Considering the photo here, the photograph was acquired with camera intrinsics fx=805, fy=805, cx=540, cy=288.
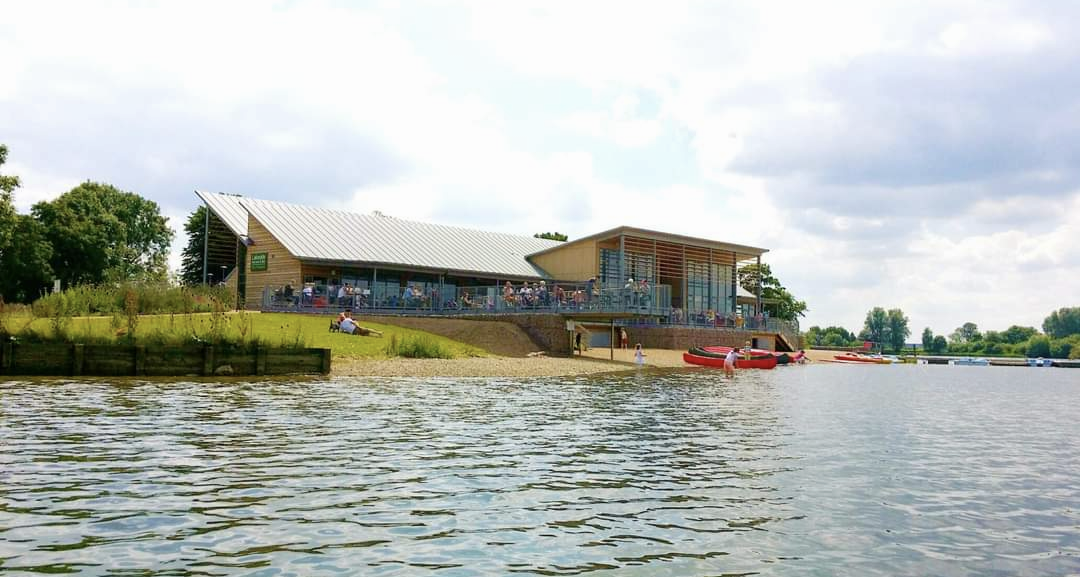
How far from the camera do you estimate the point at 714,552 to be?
6.61 metres

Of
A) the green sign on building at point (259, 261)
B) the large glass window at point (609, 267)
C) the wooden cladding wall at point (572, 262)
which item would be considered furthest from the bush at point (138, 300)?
the large glass window at point (609, 267)

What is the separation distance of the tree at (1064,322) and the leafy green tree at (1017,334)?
21.3 meters

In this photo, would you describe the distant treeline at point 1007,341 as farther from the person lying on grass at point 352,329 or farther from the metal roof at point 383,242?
the person lying on grass at point 352,329

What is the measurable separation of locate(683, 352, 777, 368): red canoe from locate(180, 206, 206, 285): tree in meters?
35.6

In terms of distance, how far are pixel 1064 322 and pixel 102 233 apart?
200 m

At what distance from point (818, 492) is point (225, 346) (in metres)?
19.0

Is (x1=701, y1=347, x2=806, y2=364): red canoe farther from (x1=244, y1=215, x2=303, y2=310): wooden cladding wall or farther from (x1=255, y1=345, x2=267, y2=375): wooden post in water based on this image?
(x1=244, y1=215, x2=303, y2=310): wooden cladding wall

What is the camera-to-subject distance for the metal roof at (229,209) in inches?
1890

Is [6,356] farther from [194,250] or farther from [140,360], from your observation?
[194,250]

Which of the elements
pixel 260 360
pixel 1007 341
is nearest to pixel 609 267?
pixel 260 360

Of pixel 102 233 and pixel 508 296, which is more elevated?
pixel 102 233

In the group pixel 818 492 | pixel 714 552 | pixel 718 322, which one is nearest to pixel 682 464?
pixel 818 492

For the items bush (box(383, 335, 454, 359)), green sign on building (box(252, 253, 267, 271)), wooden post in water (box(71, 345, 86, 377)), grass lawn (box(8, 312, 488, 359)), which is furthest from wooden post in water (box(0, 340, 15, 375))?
green sign on building (box(252, 253, 267, 271))

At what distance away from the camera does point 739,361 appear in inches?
1479
